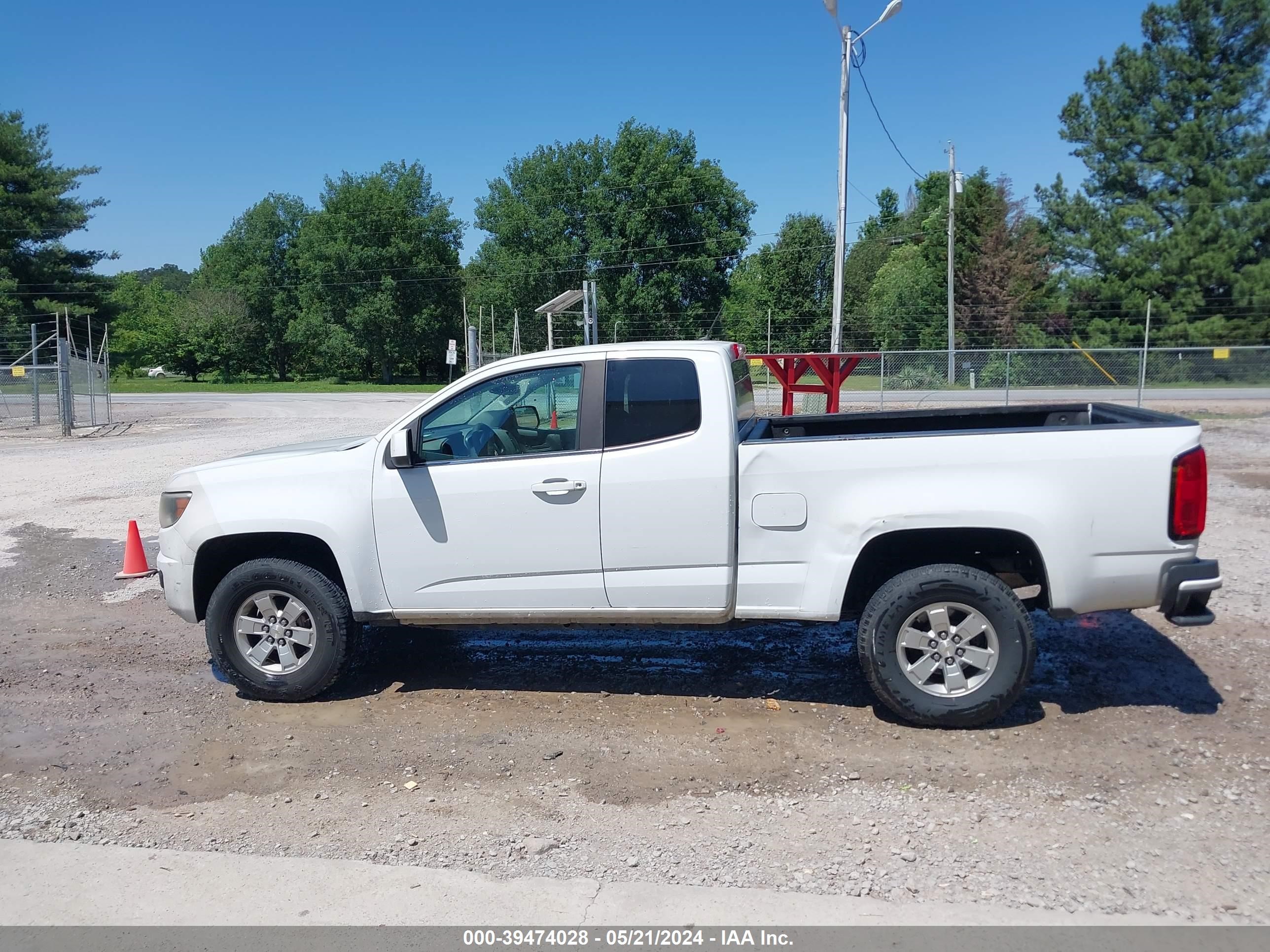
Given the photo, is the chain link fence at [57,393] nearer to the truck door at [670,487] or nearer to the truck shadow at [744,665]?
the truck shadow at [744,665]

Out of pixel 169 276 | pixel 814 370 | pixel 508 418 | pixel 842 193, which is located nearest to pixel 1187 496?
pixel 508 418

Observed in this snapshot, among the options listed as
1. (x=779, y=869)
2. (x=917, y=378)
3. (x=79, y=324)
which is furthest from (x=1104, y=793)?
(x=79, y=324)

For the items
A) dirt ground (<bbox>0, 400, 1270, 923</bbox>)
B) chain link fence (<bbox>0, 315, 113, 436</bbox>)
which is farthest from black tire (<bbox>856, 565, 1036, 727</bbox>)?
chain link fence (<bbox>0, 315, 113, 436</bbox>)

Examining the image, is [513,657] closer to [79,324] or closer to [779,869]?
[779,869]

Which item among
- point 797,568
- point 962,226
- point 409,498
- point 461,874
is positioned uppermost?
point 962,226

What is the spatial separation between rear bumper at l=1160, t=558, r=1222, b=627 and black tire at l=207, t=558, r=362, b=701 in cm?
430

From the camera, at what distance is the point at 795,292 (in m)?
55.6

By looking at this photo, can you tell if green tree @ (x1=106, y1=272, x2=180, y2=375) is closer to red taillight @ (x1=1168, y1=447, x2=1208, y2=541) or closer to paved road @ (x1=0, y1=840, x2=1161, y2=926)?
paved road @ (x1=0, y1=840, x2=1161, y2=926)

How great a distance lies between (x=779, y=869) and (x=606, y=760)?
129cm

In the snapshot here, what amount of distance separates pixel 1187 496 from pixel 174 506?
5.48 metres

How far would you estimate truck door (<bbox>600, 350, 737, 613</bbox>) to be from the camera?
5.06 m

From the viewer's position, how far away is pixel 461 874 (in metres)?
3.75

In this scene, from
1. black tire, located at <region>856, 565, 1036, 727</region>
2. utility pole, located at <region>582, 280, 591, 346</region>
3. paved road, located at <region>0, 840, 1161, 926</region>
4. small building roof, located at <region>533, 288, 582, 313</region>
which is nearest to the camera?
paved road, located at <region>0, 840, 1161, 926</region>

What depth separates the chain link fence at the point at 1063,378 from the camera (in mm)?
27000
